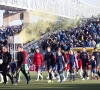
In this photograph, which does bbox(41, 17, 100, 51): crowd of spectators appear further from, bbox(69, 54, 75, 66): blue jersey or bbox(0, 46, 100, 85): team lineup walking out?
bbox(69, 54, 75, 66): blue jersey

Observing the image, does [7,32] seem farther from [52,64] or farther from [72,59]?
[52,64]

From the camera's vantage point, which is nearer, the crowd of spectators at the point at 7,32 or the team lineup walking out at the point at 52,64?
the team lineup walking out at the point at 52,64

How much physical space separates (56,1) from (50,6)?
1.79 meters

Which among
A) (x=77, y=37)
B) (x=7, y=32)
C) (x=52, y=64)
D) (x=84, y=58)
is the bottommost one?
(x=52, y=64)

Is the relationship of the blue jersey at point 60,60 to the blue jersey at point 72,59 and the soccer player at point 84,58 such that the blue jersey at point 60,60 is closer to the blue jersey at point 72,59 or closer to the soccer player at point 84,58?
the blue jersey at point 72,59

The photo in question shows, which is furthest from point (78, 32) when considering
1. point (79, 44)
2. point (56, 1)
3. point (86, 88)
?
point (86, 88)

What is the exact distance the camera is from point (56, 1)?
1473 inches

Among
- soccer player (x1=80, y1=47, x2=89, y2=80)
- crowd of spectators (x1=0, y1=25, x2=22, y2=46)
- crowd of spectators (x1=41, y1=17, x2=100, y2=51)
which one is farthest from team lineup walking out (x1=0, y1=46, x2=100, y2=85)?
crowd of spectators (x1=0, y1=25, x2=22, y2=46)

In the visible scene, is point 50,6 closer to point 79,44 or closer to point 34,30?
point 34,30

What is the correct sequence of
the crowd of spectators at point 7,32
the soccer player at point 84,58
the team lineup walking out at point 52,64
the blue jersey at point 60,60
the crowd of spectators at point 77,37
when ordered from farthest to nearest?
the crowd of spectators at point 7,32, the crowd of spectators at point 77,37, the soccer player at point 84,58, the blue jersey at point 60,60, the team lineup walking out at point 52,64

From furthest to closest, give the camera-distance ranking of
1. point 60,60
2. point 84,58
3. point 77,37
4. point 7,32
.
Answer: point 7,32 < point 77,37 < point 84,58 < point 60,60

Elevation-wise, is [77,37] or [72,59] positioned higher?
[77,37]

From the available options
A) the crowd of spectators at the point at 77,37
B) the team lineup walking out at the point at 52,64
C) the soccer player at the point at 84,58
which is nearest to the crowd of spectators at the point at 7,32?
the crowd of spectators at the point at 77,37

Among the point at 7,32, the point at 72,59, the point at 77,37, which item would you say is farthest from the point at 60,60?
the point at 7,32
